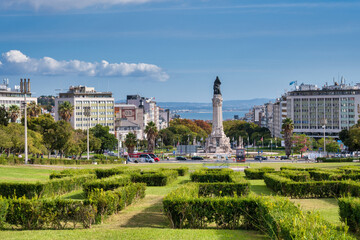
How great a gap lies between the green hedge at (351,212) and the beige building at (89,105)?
139 metres

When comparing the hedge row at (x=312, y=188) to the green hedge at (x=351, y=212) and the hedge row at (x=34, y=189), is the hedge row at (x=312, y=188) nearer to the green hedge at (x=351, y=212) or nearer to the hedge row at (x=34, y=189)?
the green hedge at (x=351, y=212)

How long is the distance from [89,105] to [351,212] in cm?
14213

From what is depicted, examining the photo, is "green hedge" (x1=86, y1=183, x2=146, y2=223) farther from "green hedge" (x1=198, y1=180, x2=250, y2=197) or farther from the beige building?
the beige building

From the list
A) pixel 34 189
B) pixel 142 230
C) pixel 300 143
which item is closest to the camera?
pixel 142 230

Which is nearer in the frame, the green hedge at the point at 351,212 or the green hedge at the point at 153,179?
the green hedge at the point at 351,212

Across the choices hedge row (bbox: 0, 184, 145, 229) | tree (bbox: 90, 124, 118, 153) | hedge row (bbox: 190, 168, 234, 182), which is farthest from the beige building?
hedge row (bbox: 0, 184, 145, 229)

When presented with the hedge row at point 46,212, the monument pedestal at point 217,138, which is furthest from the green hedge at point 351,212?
the monument pedestal at point 217,138

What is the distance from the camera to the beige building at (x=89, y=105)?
153 metres

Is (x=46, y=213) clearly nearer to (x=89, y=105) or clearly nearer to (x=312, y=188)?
(x=312, y=188)

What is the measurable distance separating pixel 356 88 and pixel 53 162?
A: 128108 millimetres

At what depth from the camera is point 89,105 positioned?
508ft

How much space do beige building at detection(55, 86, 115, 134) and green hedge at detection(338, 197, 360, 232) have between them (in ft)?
455

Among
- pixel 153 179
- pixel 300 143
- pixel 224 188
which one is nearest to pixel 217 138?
pixel 300 143

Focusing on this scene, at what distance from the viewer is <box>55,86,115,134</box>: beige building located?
503ft
